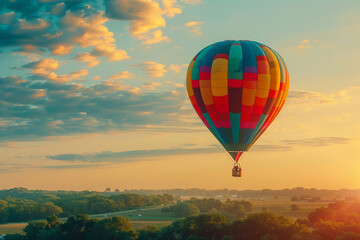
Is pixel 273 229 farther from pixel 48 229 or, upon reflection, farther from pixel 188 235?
pixel 48 229

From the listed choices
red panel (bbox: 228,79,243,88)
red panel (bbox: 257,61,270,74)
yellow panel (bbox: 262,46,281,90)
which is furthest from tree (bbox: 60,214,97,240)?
red panel (bbox: 257,61,270,74)

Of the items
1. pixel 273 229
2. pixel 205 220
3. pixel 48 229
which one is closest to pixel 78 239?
pixel 48 229

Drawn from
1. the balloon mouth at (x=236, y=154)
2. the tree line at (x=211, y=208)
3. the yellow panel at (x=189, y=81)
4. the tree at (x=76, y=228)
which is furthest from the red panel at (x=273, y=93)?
the tree line at (x=211, y=208)

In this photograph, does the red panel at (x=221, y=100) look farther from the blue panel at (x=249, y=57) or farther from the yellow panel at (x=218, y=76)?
the blue panel at (x=249, y=57)

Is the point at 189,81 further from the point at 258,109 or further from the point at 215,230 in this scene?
the point at 215,230

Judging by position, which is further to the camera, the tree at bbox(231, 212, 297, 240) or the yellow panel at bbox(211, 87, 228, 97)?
the tree at bbox(231, 212, 297, 240)

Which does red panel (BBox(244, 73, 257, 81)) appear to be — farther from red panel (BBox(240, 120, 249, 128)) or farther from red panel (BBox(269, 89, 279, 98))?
red panel (BBox(240, 120, 249, 128))

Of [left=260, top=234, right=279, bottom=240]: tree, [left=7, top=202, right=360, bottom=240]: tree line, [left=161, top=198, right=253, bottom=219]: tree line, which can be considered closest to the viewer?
[left=260, top=234, right=279, bottom=240]: tree
